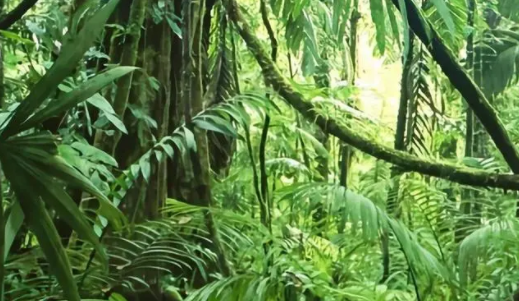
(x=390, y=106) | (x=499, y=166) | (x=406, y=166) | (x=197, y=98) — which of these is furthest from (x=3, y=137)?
(x=390, y=106)

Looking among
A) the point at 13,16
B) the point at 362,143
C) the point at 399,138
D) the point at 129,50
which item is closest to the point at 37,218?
the point at 13,16

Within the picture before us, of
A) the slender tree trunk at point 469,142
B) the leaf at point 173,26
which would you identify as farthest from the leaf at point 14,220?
the slender tree trunk at point 469,142

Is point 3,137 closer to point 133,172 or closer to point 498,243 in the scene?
point 133,172

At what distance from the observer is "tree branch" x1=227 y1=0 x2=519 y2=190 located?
139 cm

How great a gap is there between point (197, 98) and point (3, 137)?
31.3 inches

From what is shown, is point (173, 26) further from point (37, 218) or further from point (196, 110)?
point (37, 218)

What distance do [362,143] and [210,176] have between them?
1.18ft

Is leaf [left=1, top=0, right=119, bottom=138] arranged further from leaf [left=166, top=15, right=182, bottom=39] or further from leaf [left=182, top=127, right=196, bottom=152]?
leaf [left=166, top=15, right=182, bottom=39]

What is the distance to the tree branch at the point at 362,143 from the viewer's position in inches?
54.9

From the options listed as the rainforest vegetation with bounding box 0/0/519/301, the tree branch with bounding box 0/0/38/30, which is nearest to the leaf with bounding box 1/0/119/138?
the rainforest vegetation with bounding box 0/0/519/301

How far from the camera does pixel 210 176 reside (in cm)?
147

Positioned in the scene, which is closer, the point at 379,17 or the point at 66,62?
the point at 66,62

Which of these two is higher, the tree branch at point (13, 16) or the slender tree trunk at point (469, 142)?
the tree branch at point (13, 16)

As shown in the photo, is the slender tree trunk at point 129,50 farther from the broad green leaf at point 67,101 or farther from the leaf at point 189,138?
the broad green leaf at point 67,101
